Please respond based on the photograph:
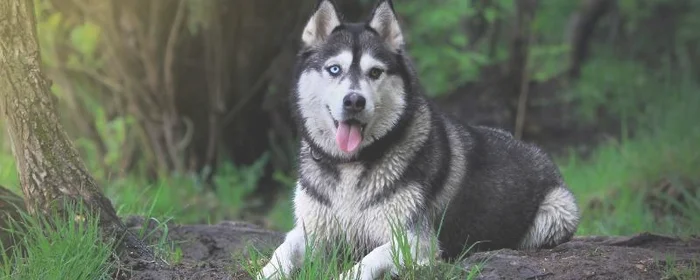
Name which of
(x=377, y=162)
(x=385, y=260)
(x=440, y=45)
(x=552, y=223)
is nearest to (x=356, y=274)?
(x=385, y=260)

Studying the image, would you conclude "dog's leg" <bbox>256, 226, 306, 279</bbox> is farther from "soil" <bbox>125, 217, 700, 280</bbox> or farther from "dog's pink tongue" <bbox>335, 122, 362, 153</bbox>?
"dog's pink tongue" <bbox>335, 122, 362, 153</bbox>

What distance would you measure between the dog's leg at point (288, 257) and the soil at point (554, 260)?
137mm

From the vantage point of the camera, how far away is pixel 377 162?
16.6 feet

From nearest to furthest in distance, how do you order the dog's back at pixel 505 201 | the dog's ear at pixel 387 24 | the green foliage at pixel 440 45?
the dog's ear at pixel 387 24 → the dog's back at pixel 505 201 → the green foliage at pixel 440 45

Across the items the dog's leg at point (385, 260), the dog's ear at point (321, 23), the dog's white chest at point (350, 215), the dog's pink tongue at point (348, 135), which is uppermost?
the dog's ear at point (321, 23)

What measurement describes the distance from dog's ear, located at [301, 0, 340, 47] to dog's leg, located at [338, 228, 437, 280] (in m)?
1.18

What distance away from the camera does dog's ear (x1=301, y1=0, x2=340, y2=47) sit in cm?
515

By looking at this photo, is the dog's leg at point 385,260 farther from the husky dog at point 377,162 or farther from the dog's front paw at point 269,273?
the dog's front paw at point 269,273

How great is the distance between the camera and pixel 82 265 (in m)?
4.48

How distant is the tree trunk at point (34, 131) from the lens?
4.66 m

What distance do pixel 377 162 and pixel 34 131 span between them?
168cm

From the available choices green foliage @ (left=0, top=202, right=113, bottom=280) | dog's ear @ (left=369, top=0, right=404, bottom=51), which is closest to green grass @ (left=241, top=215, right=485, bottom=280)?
green foliage @ (left=0, top=202, right=113, bottom=280)

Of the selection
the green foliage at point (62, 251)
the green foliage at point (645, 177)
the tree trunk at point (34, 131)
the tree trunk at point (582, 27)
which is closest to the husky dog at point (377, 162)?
the green foliage at point (62, 251)

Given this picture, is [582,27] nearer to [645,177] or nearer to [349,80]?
[645,177]
